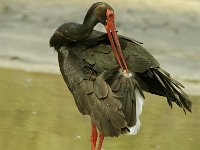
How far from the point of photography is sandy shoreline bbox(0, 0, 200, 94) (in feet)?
33.7

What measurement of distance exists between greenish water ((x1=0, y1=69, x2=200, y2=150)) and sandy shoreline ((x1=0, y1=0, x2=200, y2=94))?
142 centimetres

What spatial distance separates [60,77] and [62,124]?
2445mm

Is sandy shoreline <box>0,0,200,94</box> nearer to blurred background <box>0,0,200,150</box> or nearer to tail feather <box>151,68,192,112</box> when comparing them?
blurred background <box>0,0,200,150</box>

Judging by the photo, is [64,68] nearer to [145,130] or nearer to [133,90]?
[133,90]

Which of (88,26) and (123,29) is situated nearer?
(88,26)

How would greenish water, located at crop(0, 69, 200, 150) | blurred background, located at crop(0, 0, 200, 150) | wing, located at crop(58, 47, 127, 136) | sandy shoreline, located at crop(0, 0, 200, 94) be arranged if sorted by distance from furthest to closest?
sandy shoreline, located at crop(0, 0, 200, 94) → blurred background, located at crop(0, 0, 200, 150) → greenish water, located at crop(0, 69, 200, 150) → wing, located at crop(58, 47, 127, 136)

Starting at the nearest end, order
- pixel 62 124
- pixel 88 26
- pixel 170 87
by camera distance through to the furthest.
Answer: pixel 170 87 < pixel 88 26 < pixel 62 124

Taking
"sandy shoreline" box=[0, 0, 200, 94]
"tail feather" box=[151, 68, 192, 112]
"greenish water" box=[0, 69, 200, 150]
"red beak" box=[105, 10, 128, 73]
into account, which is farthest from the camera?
"sandy shoreline" box=[0, 0, 200, 94]

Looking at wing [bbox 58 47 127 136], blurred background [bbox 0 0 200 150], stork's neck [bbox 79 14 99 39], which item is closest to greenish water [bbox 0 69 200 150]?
blurred background [bbox 0 0 200 150]

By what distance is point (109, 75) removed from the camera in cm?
516

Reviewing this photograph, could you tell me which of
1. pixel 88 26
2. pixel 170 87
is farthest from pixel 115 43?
pixel 170 87

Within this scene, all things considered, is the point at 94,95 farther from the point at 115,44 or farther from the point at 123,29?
the point at 123,29

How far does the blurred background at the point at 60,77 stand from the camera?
6668 mm

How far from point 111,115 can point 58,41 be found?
2.95ft
